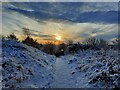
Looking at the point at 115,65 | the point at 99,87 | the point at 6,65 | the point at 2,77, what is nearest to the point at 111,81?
the point at 99,87

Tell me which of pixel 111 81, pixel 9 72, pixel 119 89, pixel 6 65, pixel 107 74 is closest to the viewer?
pixel 119 89

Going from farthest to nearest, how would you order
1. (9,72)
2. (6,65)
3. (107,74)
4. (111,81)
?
1. (6,65)
2. (9,72)
3. (107,74)
4. (111,81)

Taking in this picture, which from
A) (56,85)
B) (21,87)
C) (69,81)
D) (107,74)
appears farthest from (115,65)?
(21,87)

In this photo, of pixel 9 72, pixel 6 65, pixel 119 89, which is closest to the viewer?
pixel 119 89

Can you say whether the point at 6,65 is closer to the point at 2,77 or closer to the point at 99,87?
the point at 2,77

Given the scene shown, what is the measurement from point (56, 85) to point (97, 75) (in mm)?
3348

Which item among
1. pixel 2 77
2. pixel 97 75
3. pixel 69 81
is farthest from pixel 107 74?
pixel 2 77

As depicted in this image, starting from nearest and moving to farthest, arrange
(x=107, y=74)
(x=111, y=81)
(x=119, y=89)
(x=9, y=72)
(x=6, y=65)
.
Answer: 1. (x=119, y=89)
2. (x=111, y=81)
3. (x=107, y=74)
4. (x=9, y=72)
5. (x=6, y=65)

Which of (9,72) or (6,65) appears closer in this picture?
(9,72)

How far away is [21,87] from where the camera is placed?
18797 millimetres

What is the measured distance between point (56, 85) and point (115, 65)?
5641 millimetres

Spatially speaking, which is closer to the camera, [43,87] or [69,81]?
[43,87]

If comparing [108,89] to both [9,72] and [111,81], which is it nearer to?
[111,81]

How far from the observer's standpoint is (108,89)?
18.1 metres
